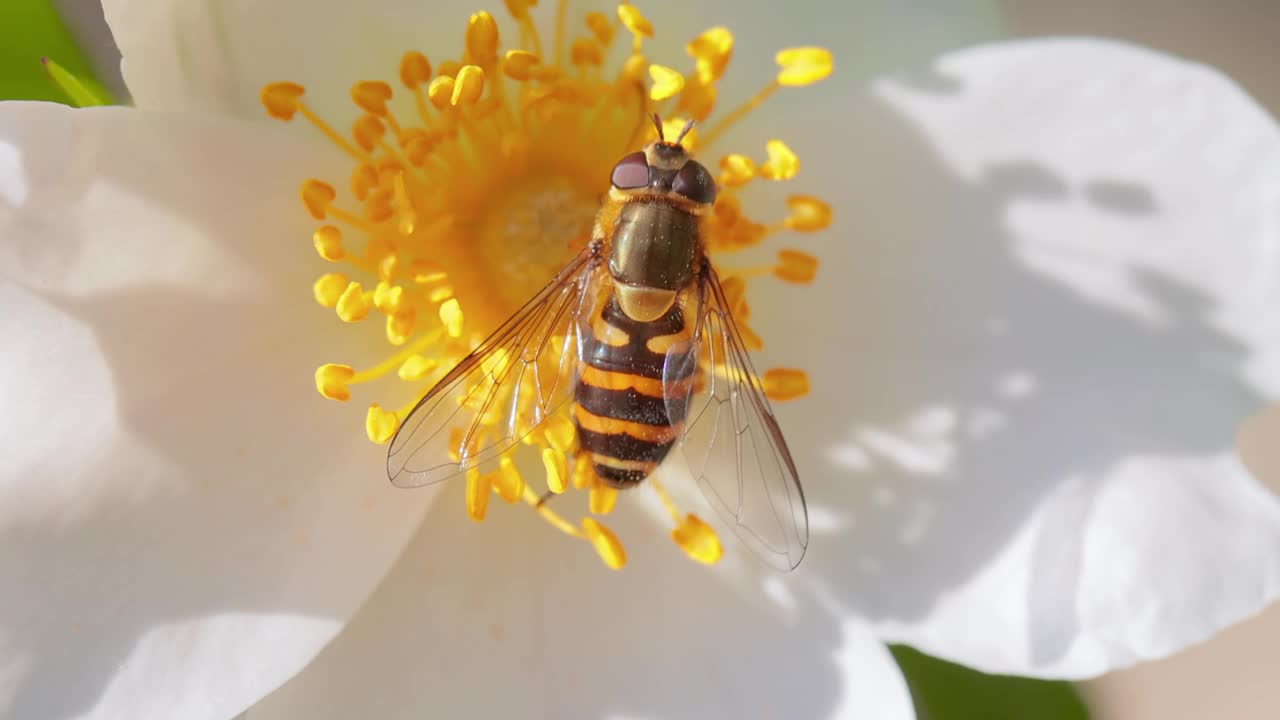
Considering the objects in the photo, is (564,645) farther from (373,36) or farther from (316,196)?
(373,36)

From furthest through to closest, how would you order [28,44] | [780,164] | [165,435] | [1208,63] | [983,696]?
[1208,63], [983,696], [28,44], [780,164], [165,435]

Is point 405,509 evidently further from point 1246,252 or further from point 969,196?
point 1246,252

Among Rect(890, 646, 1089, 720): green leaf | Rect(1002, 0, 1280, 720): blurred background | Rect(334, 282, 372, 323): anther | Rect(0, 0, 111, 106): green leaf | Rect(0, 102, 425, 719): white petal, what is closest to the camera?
Rect(0, 102, 425, 719): white petal

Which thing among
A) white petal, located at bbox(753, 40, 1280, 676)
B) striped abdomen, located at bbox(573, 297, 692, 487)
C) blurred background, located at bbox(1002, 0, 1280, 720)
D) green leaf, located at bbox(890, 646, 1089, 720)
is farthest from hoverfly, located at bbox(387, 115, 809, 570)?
Result: blurred background, located at bbox(1002, 0, 1280, 720)

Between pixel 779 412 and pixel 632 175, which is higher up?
pixel 632 175

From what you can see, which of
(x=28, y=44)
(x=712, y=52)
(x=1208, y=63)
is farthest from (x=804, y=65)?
(x=1208, y=63)

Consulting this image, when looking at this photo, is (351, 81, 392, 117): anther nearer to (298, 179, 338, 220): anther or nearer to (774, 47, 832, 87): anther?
(298, 179, 338, 220): anther

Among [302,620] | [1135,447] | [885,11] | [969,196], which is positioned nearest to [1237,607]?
[1135,447]

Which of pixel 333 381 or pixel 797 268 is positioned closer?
pixel 333 381
